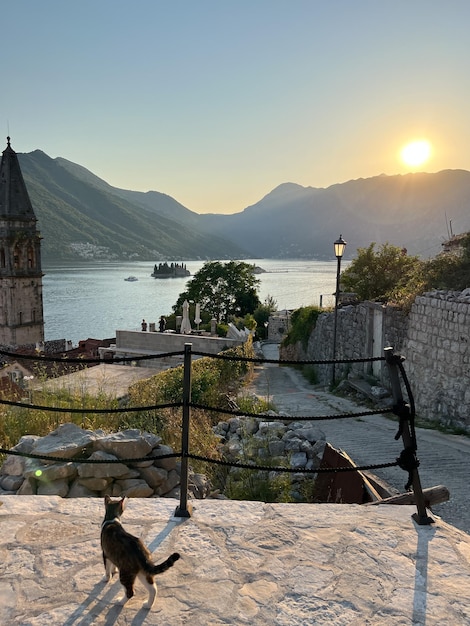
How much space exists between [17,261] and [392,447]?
48792mm

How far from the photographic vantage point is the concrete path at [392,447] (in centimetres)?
643

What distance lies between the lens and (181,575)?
2.44 metres

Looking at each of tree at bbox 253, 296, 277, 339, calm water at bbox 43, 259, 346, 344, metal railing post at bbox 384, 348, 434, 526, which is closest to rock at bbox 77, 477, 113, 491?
Answer: metal railing post at bbox 384, 348, 434, 526

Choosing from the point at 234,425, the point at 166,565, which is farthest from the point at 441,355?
the point at 166,565

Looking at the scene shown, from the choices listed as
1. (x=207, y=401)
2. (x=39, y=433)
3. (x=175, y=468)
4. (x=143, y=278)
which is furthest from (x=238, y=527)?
(x=143, y=278)

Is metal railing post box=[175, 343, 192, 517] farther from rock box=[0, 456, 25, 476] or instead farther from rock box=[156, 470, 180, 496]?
rock box=[0, 456, 25, 476]

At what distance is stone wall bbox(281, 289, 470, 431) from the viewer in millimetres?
10070

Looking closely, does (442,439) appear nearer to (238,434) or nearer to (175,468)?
(238,434)

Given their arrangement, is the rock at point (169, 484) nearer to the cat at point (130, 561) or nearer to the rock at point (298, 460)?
the rock at point (298, 460)

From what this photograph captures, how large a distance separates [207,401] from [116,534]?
7819 millimetres

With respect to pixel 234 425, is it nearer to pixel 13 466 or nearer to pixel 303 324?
pixel 13 466

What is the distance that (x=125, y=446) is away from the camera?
4363 millimetres

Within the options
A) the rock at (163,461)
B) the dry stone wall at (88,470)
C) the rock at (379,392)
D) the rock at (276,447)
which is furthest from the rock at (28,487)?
the rock at (379,392)

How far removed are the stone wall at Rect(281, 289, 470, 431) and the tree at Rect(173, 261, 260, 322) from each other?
31.7 m
